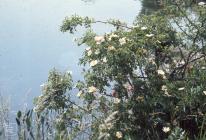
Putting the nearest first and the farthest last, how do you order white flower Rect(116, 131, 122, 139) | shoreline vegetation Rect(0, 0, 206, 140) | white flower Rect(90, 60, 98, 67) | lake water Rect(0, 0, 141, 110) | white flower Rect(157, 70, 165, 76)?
white flower Rect(116, 131, 122, 139), shoreline vegetation Rect(0, 0, 206, 140), white flower Rect(90, 60, 98, 67), white flower Rect(157, 70, 165, 76), lake water Rect(0, 0, 141, 110)

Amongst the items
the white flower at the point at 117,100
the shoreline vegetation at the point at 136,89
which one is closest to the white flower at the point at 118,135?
the shoreline vegetation at the point at 136,89

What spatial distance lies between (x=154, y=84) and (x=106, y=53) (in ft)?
1.72

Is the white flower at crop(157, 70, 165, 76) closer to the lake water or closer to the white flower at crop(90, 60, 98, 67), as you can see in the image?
the white flower at crop(90, 60, 98, 67)

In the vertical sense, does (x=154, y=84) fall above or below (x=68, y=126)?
above

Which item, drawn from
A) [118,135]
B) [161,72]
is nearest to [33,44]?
[161,72]

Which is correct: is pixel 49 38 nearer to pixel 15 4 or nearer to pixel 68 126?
pixel 15 4

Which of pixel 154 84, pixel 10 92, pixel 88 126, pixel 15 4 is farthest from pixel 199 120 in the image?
pixel 15 4

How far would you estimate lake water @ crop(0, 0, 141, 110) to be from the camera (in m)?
9.70

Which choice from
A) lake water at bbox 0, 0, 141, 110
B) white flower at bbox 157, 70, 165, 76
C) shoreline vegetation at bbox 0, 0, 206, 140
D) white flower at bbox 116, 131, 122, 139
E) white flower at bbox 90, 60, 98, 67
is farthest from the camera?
lake water at bbox 0, 0, 141, 110

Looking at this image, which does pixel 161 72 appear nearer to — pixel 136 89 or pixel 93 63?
pixel 136 89

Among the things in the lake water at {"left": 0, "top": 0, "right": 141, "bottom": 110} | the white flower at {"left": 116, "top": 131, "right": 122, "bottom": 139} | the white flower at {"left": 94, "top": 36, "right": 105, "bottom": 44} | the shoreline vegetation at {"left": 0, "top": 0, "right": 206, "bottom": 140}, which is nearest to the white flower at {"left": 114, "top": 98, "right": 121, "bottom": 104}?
the shoreline vegetation at {"left": 0, "top": 0, "right": 206, "bottom": 140}

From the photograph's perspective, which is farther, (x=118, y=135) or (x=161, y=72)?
(x=161, y=72)

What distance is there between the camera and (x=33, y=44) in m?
13.0

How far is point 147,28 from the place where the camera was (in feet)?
15.4
